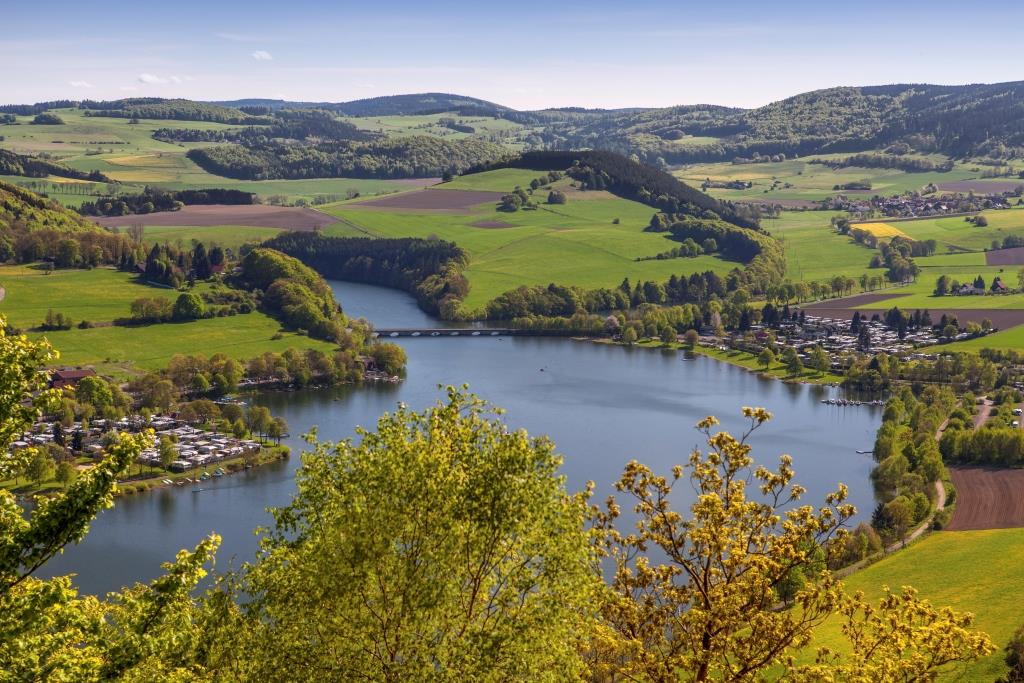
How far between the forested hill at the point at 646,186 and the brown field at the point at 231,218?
47.5 metres

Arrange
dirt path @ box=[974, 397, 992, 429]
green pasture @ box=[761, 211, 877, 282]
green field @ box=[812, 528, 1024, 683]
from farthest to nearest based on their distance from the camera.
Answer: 1. green pasture @ box=[761, 211, 877, 282]
2. dirt path @ box=[974, 397, 992, 429]
3. green field @ box=[812, 528, 1024, 683]

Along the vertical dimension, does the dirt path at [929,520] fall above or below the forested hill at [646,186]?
below

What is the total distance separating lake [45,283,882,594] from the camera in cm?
5612

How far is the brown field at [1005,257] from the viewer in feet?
486

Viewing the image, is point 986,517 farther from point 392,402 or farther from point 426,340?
point 426,340

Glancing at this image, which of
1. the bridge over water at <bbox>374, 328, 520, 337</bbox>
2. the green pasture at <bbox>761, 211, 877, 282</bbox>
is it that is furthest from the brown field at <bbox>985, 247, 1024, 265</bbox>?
the bridge over water at <bbox>374, 328, 520, 337</bbox>

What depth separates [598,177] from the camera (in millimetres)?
193250

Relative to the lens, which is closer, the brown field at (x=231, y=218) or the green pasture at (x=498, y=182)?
the brown field at (x=231, y=218)

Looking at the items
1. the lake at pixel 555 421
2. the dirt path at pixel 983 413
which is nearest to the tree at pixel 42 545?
the lake at pixel 555 421

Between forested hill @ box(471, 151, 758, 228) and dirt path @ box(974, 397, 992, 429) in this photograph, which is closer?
dirt path @ box(974, 397, 992, 429)

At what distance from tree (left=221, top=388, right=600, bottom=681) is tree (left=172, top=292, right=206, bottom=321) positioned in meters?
94.0

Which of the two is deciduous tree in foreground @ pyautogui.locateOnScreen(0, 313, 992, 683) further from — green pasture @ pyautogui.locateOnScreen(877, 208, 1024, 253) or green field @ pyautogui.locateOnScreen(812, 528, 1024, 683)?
green pasture @ pyautogui.locateOnScreen(877, 208, 1024, 253)

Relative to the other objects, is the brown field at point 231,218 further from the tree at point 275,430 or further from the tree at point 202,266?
the tree at point 275,430

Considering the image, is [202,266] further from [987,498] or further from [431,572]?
[431,572]
